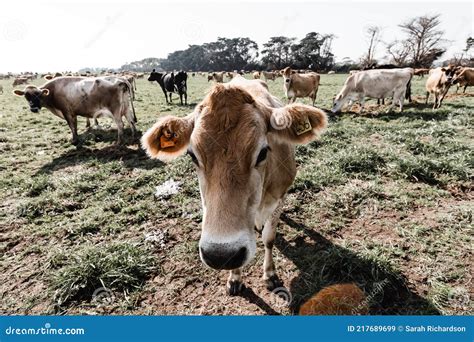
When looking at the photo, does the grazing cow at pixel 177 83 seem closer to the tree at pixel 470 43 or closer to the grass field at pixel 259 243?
the grass field at pixel 259 243

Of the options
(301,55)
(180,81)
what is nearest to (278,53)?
(301,55)

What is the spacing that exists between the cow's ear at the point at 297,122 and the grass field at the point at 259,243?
6.17 feet

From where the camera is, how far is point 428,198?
4.91 meters

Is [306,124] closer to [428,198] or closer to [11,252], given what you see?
[428,198]

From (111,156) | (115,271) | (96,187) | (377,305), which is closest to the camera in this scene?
(377,305)

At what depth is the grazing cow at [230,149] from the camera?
203cm

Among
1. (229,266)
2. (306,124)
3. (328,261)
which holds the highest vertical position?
(306,124)

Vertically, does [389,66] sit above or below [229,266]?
above

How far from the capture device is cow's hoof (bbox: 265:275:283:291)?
348cm

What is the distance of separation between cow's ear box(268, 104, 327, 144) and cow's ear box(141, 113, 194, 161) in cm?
82

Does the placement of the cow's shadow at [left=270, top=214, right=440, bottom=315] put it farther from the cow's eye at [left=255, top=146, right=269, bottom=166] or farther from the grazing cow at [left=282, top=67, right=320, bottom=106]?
the grazing cow at [left=282, top=67, right=320, bottom=106]

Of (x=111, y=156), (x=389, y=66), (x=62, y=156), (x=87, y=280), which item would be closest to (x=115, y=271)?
(x=87, y=280)

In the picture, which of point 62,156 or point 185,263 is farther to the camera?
point 62,156

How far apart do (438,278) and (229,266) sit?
2861mm
